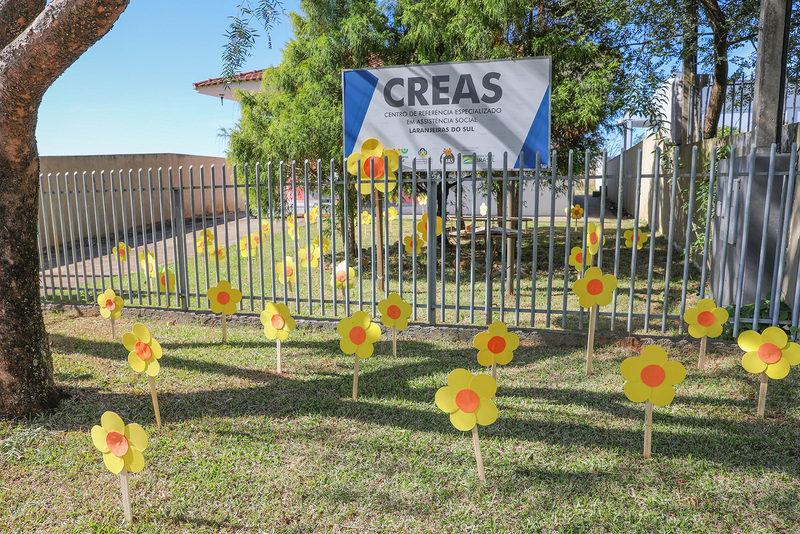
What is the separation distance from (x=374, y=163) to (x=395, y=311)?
188cm

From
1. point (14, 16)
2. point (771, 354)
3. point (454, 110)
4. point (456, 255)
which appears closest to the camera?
point (771, 354)

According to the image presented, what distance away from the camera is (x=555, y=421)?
3.59 metres

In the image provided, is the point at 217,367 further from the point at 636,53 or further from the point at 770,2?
the point at 636,53

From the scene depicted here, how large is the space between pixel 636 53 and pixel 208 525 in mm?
8822

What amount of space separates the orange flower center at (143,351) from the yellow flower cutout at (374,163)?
8.91 feet

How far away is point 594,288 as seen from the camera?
4.20m

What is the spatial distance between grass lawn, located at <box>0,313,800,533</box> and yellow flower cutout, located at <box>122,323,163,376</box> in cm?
45

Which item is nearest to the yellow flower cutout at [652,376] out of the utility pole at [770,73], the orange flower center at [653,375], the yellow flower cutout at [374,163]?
the orange flower center at [653,375]

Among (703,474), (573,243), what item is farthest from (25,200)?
(573,243)

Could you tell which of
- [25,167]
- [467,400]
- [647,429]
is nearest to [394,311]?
[467,400]

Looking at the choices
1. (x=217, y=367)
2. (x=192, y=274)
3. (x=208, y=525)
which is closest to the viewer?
(x=208, y=525)

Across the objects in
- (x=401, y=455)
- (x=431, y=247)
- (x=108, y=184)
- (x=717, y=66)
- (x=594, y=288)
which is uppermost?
(x=717, y=66)

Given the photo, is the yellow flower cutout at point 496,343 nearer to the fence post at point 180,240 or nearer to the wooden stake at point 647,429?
the wooden stake at point 647,429

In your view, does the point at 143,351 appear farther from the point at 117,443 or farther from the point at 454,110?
the point at 454,110
